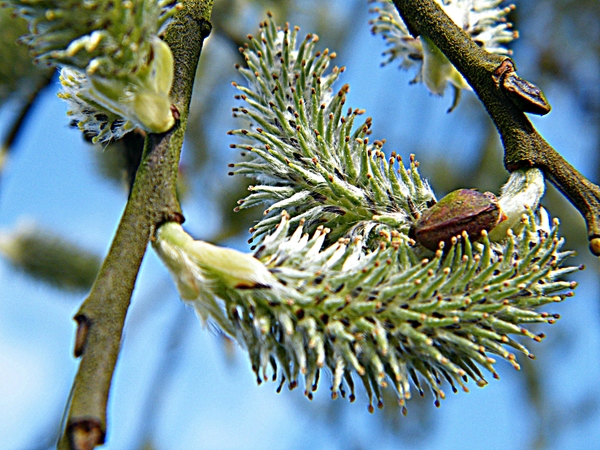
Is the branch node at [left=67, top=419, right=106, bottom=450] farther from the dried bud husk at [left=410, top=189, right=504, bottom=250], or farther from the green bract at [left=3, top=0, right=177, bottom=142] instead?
the dried bud husk at [left=410, top=189, right=504, bottom=250]

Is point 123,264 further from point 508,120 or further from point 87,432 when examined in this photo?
point 508,120

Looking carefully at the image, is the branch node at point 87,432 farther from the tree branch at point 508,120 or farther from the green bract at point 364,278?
the tree branch at point 508,120

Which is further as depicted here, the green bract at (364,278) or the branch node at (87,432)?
the green bract at (364,278)

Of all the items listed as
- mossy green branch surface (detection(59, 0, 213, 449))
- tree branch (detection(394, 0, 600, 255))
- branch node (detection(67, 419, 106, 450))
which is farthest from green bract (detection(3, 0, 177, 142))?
tree branch (detection(394, 0, 600, 255))

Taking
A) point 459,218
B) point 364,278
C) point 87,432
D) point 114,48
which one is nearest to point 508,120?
point 459,218

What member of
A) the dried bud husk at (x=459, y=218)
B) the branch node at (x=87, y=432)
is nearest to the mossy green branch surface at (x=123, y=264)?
the branch node at (x=87, y=432)

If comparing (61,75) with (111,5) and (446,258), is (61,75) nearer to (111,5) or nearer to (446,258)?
(111,5)
